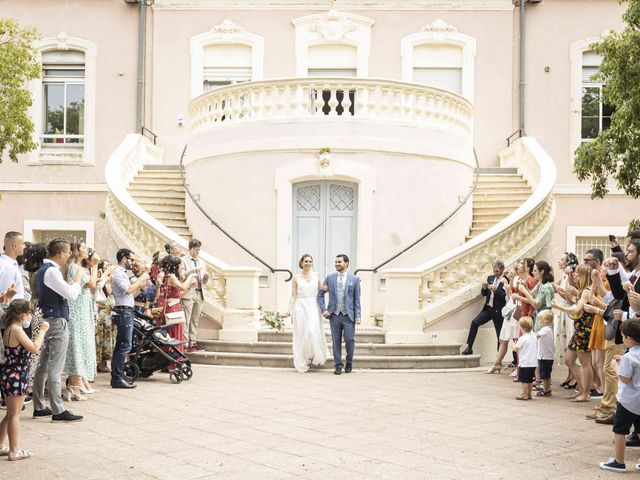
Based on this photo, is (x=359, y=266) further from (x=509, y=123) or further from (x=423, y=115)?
(x=509, y=123)

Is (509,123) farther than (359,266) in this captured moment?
Yes

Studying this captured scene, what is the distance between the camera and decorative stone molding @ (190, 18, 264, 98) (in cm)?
2117

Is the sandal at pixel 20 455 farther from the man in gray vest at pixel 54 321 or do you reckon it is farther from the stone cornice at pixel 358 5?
the stone cornice at pixel 358 5

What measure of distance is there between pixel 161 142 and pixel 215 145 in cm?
526

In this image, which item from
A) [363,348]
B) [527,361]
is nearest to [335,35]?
[363,348]

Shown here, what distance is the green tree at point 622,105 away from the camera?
11906 millimetres

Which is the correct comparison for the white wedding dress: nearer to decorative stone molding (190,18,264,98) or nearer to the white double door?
the white double door

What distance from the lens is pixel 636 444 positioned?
24.1 feet

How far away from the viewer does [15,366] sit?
6738 millimetres

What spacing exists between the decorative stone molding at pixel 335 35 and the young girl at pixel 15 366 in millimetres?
15096

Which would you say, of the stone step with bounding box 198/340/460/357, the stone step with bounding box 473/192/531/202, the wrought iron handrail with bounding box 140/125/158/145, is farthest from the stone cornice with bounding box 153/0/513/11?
the stone step with bounding box 198/340/460/357

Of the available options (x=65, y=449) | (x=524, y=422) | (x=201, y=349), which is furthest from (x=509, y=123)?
(x=65, y=449)

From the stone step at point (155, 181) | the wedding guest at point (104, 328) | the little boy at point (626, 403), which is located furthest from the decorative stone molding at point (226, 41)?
the little boy at point (626, 403)

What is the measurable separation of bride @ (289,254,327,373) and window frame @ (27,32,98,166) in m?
10.6
